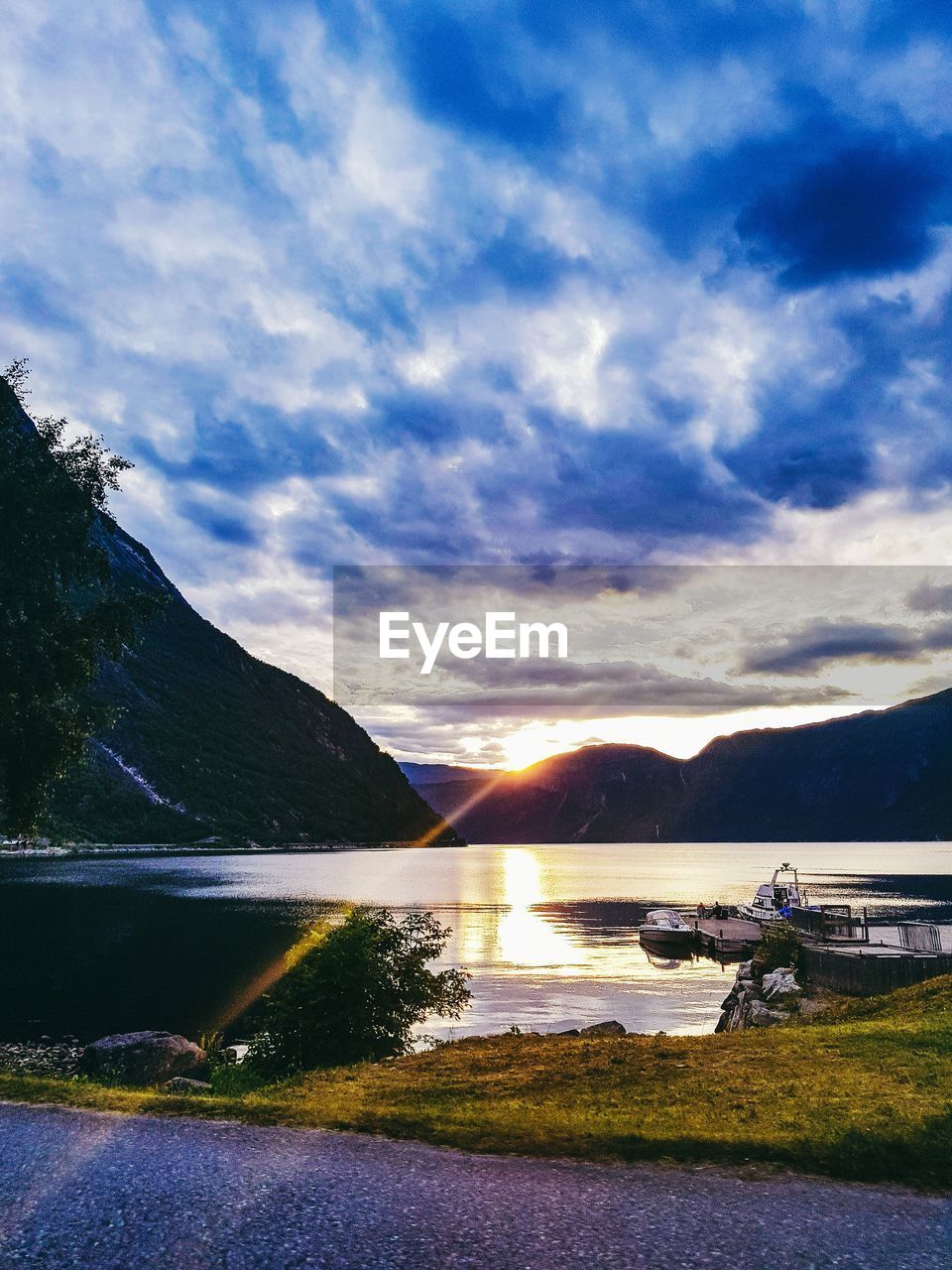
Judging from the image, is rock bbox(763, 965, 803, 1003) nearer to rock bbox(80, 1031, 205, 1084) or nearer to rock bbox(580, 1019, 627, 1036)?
rock bbox(580, 1019, 627, 1036)

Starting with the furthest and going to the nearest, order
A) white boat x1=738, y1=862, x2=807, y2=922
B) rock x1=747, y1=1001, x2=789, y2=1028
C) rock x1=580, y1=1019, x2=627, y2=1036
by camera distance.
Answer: white boat x1=738, y1=862, x2=807, y2=922 < rock x1=580, y1=1019, x2=627, y2=1036 < rock x1=747, y1=1001, x2=789, y2=1028

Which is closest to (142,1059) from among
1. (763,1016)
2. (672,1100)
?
(672,1100)

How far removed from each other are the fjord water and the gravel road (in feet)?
89.1

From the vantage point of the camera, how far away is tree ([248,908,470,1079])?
74.6ft

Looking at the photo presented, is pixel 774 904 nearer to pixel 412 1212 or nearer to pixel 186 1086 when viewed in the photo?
pixel 186 1086

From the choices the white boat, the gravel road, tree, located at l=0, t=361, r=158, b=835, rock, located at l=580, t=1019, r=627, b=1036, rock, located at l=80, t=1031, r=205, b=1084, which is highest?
tree, located at l=0, t=361, r=158, b=835

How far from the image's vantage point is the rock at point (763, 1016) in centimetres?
2822

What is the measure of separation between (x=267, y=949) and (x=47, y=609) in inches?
1749

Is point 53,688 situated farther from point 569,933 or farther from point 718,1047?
point 569,933

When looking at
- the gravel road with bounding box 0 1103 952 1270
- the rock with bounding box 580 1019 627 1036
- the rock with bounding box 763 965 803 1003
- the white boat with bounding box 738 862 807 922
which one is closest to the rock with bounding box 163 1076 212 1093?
the gravel road with bounding box 0 1103 952 1270

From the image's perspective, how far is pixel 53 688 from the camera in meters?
24.7

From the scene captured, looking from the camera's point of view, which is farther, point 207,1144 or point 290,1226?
point 207,1144

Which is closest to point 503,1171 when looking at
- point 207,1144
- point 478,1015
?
point 207,1144

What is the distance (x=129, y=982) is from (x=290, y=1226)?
43.5 meters
